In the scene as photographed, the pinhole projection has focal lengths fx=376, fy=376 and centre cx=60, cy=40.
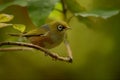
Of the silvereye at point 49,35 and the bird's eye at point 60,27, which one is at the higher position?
the bird's eye at point 60,27

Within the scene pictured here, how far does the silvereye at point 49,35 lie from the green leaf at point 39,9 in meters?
0.04

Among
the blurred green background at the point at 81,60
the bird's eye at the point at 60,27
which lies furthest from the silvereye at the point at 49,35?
the blurred green background at the point at 81,60

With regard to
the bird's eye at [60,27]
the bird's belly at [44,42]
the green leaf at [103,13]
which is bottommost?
the green leaf at [103,13]

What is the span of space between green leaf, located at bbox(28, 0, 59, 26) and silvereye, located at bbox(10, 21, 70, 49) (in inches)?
Result: 1.4

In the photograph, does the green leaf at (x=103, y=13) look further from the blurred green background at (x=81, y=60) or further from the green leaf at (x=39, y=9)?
the blurred green background at (x=81, y=60)

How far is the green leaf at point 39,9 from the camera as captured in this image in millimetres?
577

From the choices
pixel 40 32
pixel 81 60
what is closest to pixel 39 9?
pixel 40 32

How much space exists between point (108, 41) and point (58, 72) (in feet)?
0.70

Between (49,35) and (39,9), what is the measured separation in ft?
0.25

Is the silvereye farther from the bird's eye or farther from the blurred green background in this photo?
the blurred green background

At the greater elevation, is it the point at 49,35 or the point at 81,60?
the point at 49,35

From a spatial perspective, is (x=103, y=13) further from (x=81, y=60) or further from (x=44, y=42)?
(x=81, y=60)

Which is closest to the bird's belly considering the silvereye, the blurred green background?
the silvereye

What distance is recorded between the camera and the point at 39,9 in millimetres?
599
